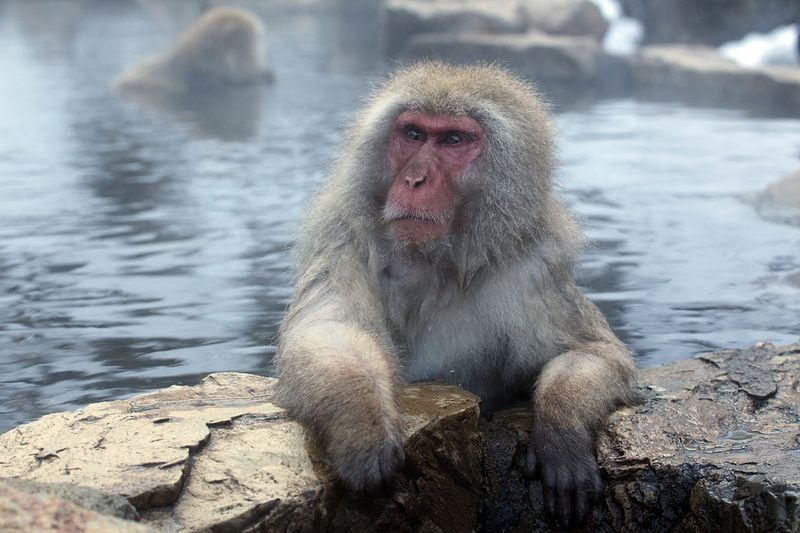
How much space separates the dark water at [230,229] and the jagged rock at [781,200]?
0.45 ft

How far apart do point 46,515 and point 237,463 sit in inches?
32.4

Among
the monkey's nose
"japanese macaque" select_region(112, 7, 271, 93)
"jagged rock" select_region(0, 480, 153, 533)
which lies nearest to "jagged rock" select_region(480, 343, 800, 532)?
the monkey's nose

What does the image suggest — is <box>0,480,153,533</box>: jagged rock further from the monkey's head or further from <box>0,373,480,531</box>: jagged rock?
the monkey's head

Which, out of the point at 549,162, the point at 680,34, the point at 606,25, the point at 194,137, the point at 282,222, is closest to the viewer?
the point at 549,162

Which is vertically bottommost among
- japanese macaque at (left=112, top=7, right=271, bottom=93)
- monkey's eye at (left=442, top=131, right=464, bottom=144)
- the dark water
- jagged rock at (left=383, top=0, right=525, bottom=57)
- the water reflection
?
the dark water

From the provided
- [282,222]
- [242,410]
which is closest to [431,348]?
[242,410]

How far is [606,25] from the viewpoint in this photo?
57.3ft

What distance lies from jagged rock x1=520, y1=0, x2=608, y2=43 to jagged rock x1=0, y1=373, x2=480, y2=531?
47.0ft

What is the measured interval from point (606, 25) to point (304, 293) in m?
14.8

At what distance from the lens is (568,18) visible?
55.9 ft

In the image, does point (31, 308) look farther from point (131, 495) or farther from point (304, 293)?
point (131, 495)

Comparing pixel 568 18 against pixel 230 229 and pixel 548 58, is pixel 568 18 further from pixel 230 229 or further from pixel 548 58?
pixel 230 229

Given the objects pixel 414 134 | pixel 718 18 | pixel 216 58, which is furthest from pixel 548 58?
pixel 414 134

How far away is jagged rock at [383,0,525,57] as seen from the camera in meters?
16.9
